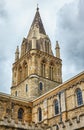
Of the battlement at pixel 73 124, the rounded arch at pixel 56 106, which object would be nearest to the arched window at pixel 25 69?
the rounded arch at pixel 56 106

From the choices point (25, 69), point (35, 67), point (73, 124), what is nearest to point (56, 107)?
point (73, 124)

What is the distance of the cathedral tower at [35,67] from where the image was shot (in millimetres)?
46156

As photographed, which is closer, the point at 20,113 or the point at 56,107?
the point at 56,107

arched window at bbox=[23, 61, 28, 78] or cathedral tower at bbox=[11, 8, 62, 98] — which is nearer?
cathedral tower at bbox=[11, 8, 62, 98]

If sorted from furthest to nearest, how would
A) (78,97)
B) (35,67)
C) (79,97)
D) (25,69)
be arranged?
(25,69)
(35,67)
(78,97)
(79,97)

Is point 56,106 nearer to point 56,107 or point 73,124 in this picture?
point 56,107

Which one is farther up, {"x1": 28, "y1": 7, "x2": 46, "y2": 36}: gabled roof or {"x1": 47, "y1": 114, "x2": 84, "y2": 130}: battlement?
{"x1": 28, "y1": 7, "x2": 46, "y2": 36}: gabled roof

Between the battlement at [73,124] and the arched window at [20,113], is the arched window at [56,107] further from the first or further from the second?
the battlement at [73,124]

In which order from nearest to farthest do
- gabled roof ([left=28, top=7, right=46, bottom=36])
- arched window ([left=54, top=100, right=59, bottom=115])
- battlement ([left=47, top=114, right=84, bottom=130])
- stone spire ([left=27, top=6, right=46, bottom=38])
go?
battlement ([left=47, top=114, right=84, bottom=130])
arched window ([left=54, top=100, right=59, bottom=115])
stone spire ([left=27, top=6, right=46, bottom=38])
gabled roof ([left=28, top=7, right=46, bottom=36])

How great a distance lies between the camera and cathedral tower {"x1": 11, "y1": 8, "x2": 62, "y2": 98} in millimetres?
46156

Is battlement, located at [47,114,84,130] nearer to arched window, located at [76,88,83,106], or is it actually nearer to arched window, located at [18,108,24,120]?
arched window, located at [76,88,83,106]

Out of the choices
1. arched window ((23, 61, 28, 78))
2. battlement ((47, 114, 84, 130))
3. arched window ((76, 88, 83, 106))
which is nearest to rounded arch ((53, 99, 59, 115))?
arched window ((76, 88, 83, 106))

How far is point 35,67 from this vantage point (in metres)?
47.1

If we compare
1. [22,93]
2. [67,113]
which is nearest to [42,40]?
[22,93]
